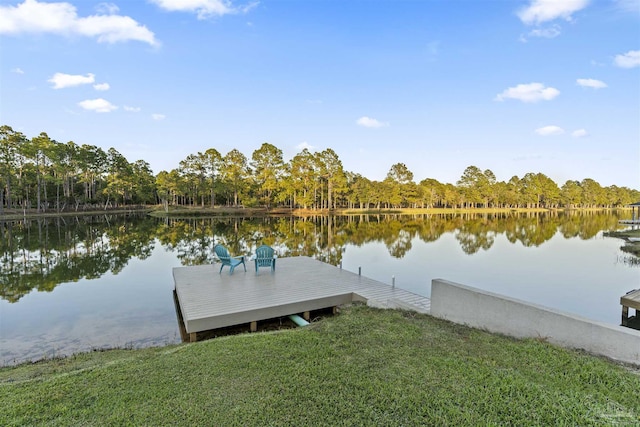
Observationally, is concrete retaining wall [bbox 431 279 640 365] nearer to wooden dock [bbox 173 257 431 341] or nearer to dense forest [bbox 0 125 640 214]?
wooden dock [bbox 173 257 431 341]

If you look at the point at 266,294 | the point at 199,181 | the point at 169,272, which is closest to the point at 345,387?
the point at 266,294

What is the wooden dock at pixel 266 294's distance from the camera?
5.39 meters

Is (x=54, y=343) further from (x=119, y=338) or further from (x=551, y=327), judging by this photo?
(x=551, y=327)

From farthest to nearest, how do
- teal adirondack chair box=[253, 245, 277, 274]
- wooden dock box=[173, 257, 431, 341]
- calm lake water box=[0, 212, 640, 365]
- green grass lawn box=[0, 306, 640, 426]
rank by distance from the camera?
teal adirondack chair box=[253, 245, 277, 274] → calm lake water box=[0, 212, 640, 365] → wooden dock box=[173, 257, 431, 341] → green grass lawn box=[0, 306, 640, 426]

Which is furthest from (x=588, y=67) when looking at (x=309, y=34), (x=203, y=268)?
(x=203, y=268)

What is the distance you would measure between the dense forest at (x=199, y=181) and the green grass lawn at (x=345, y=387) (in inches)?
1469

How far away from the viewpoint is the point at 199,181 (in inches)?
1651

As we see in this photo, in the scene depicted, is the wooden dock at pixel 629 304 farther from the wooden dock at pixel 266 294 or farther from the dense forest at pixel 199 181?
the dense forest at pixel 199 181

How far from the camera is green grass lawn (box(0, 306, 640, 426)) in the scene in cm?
218

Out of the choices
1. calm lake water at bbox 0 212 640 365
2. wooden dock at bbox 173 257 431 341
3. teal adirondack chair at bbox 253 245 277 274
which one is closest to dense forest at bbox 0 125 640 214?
calm lake water at bbox 0 212 640 365

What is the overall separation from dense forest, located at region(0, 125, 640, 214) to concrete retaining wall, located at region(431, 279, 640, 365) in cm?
3688

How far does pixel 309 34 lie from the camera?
16.8 metres

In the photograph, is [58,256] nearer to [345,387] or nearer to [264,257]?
[264,257]

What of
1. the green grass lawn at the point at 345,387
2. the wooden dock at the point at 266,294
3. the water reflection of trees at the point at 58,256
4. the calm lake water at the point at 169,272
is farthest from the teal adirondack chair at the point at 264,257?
the water reflection of trees at the point at 58,256
